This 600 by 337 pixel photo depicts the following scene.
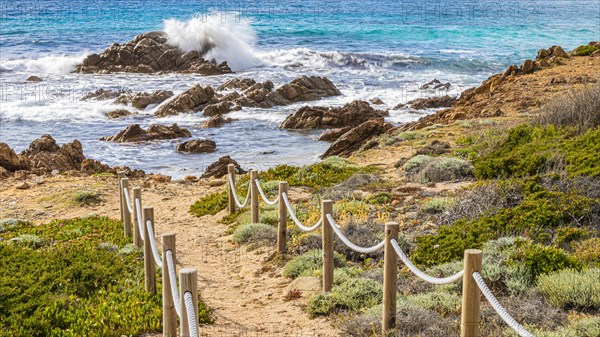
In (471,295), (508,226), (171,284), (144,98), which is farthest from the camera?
(144,98)

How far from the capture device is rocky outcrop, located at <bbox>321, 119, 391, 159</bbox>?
20.5 metres

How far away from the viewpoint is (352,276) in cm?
814

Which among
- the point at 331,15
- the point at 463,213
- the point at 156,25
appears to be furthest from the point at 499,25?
the point at 463,213

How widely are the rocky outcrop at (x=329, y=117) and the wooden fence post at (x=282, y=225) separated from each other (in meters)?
16.3

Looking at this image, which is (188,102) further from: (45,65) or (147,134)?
(45,65)

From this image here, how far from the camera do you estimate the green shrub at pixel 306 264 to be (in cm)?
870

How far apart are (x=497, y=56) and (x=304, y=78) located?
67.0 feet

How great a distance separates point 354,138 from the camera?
20969mm

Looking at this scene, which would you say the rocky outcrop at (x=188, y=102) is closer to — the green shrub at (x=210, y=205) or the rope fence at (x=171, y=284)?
the green shrub at (x=210, y=205)

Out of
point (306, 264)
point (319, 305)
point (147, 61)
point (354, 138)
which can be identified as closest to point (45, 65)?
point (147, 61)

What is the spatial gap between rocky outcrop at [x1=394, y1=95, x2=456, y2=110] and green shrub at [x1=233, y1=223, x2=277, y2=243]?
1879 centimetres

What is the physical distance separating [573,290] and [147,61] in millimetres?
38297

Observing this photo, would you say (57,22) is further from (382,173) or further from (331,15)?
(382,173)

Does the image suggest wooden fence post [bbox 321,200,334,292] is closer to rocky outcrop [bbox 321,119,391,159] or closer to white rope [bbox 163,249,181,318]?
white rope [bbox 163,249,181,318]
